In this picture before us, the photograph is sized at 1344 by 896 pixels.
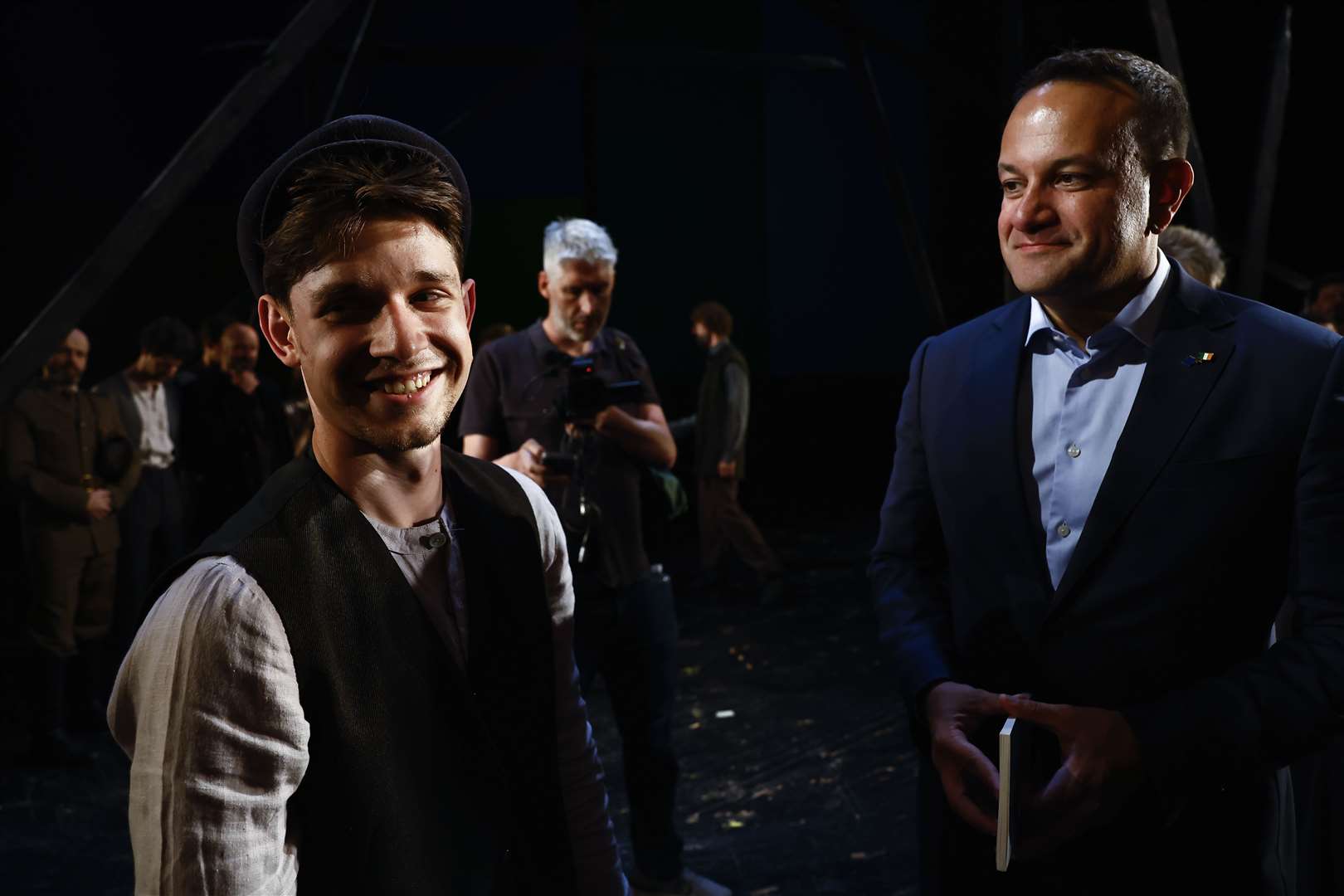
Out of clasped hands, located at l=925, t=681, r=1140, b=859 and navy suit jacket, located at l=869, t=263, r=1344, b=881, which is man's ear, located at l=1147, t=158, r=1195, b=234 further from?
clasped hands, located at l=925, t=681, r=1140, b=859

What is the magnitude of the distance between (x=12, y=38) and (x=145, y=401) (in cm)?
419

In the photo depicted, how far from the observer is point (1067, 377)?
5.21 feet

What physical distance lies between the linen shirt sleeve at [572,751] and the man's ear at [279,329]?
0.31 meters

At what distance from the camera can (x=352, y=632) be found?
1.04 meters

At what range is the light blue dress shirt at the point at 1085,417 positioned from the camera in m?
1.53

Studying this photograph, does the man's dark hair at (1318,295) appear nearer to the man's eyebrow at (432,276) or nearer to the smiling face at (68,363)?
the man's eyebrow at (432,276)

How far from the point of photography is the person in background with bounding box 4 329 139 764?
4375 millimetres

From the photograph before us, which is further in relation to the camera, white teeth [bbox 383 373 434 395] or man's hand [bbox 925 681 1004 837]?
man's hand [bbox 925 681 1004 837]

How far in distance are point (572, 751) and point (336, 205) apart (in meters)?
0.66

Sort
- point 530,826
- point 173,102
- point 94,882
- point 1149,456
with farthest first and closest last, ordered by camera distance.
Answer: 1. point 173,102
2. point 94,882
3. point 1149,456
4. point 530,826

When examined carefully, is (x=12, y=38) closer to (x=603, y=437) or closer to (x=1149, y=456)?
(x=603, y=437)

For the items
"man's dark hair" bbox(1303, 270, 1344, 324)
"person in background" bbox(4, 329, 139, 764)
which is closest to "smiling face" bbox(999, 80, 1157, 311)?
"man's dark hair" bbox(1303, 270, 1344, 324)

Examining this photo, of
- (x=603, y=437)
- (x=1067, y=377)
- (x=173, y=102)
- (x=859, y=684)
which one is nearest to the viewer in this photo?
(x=1067, y=377)

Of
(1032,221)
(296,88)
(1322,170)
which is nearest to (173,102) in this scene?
(296,88)
